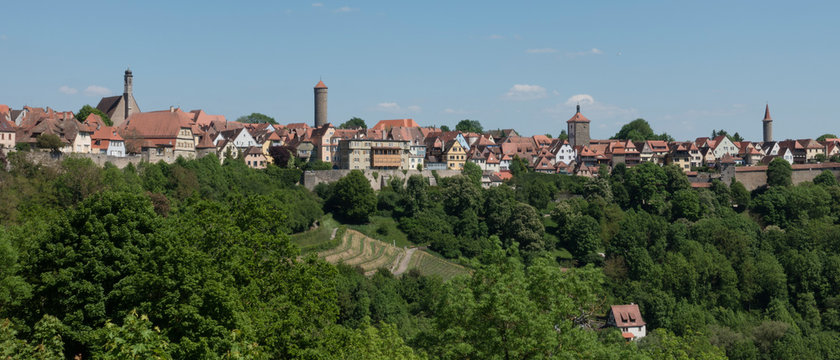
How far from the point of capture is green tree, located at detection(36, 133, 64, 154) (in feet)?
166

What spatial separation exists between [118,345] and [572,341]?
39.2 feet

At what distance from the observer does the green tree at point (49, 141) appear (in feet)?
166

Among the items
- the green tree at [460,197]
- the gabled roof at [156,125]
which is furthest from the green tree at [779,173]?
the gabled roof at [156,125]

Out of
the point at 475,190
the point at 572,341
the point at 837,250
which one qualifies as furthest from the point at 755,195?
the point at 572,341

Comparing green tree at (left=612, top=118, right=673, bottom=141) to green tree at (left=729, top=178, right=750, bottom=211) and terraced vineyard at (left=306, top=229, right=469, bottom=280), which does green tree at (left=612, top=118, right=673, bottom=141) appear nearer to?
green tree at (left=729, top=178, right=750, bottom=211)

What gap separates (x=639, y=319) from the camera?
51.7 m

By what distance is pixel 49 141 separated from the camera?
166ft

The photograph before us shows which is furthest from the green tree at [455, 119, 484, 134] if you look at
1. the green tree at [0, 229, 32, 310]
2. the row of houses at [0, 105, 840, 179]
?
the green tree at [0, 229, 32, 310]

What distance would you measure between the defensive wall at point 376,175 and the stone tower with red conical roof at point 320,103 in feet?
69.9

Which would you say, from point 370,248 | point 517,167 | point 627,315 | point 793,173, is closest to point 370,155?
point 370,248

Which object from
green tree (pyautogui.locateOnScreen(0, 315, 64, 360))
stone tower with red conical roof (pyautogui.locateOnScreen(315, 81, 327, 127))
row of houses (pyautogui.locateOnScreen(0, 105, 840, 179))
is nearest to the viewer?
green tree (pyautogui.locateOnScreen(0, 315, 64, 360))

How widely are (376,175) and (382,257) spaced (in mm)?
13347

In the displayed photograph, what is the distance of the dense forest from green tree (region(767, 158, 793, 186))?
10.6 inches

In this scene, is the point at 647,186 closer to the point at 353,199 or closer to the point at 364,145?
the point at 364,145
